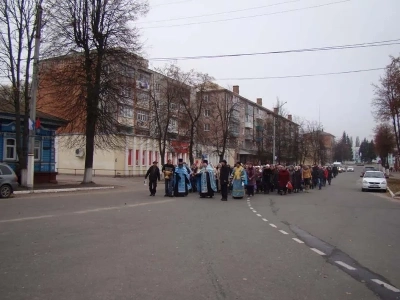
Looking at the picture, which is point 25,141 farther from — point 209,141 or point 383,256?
point 209,141

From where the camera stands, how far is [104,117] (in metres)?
28.0

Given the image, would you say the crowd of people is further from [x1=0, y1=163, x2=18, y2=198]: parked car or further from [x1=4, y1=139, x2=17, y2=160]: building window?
[x1=4, y1=139, x2=17, y2=160]: building window

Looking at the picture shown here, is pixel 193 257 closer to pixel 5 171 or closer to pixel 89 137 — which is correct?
pixel 5 171

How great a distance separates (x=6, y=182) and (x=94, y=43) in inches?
A: 506

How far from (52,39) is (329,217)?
2143 centimetres

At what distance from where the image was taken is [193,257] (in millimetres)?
7191

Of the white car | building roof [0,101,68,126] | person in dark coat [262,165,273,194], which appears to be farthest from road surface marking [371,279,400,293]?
building roof [0,101,68,126]

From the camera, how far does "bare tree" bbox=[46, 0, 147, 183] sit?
88.7 feet

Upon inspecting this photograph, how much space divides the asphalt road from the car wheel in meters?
6.78

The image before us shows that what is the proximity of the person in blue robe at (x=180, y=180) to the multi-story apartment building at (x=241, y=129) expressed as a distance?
80.8 feet

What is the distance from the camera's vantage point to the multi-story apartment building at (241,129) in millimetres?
51406

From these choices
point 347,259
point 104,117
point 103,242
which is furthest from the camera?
point 104,117

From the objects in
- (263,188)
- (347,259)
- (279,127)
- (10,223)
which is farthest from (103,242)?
(279,127)

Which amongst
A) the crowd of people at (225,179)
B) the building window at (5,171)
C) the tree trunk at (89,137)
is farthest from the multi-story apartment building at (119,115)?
the building window at (5,171)
